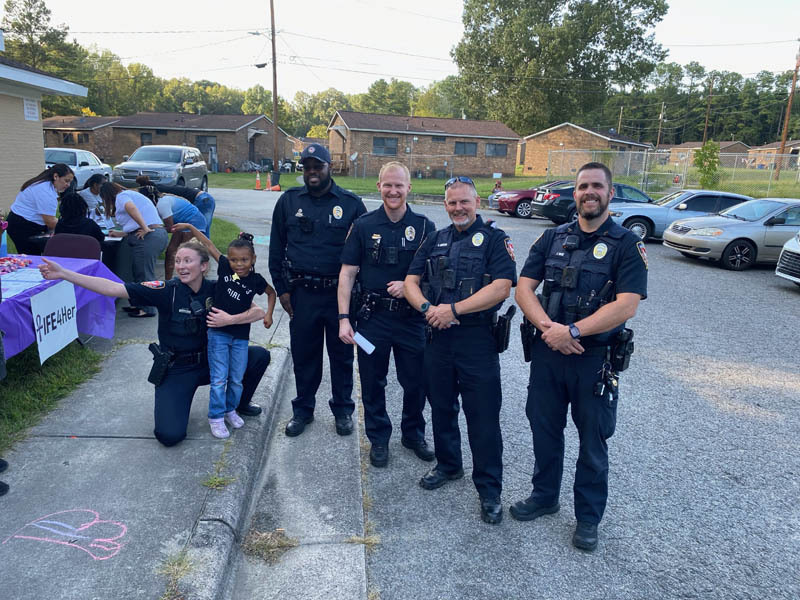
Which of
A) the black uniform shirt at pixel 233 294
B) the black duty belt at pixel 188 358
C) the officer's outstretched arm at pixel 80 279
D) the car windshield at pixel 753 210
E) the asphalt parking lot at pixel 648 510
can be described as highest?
the car windshield at pixel 753 210

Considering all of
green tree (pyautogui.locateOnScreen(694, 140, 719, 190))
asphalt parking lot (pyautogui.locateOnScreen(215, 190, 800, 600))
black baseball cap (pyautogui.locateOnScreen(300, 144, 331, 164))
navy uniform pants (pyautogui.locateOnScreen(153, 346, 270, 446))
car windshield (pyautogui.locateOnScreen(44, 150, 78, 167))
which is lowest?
asphalt parking lot (pyautogui.locateOnScreen(215, 190, 800, 600))

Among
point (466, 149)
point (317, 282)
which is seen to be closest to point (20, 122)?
point (317, 282)

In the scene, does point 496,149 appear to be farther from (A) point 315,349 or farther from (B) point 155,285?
(B) point 155,285

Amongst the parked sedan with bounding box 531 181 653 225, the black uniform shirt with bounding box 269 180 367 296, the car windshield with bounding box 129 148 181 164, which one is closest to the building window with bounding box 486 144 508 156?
the parked sedan with bounding box 531 181 653 225

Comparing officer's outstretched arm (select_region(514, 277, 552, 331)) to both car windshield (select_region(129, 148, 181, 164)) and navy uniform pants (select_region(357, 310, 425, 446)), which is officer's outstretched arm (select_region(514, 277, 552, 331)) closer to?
navy uniform pants (select_region(357, 310, 425, 446))

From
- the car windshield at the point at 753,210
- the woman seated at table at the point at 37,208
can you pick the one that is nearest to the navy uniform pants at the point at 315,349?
the woman seated at table at the point at 37,208

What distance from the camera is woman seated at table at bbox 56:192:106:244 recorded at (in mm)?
6496

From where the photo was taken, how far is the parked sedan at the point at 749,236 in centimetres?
1184

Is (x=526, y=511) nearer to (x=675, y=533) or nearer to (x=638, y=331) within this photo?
(x=675, y=533)

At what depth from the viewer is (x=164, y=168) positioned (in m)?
18.9

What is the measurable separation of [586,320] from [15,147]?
15325mm

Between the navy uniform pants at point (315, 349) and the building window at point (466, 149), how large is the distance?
41282 millimetres

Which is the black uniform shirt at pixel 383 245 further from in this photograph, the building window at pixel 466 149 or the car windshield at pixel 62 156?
the building window at pixel 466 149

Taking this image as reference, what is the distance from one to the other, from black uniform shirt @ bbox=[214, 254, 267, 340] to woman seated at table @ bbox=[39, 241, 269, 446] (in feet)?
0.21
